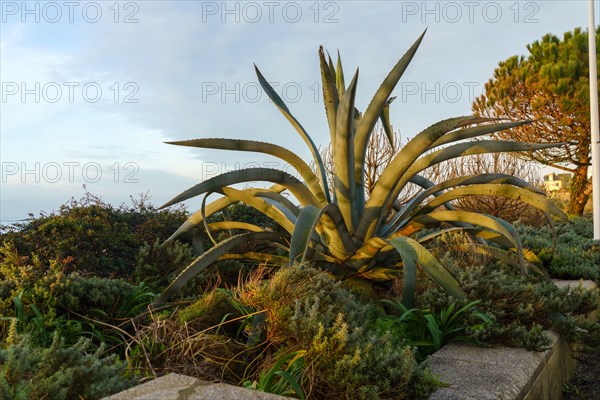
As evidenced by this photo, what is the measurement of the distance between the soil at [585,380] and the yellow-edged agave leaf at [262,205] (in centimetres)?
233

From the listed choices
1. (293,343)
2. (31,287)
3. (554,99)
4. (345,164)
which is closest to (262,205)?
(345,164)

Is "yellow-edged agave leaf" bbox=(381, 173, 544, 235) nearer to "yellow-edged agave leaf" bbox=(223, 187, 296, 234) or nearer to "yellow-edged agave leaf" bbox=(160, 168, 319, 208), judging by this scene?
"yellow-edged agave leaf" bbox=(223, 187, 296, 234)

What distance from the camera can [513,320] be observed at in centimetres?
386

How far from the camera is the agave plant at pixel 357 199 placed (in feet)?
12.7

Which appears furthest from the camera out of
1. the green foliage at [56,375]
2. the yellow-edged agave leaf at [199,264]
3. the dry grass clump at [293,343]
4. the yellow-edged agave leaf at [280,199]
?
the yellow-edged agave leaf at [280,199]

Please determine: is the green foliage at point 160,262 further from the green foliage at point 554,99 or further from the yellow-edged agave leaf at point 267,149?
the green foliage at point 554,99

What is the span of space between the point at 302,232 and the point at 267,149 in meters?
0.94

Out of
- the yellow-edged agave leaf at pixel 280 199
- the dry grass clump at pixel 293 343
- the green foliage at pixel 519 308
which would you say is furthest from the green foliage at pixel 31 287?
the green foliage at pixel 519 308

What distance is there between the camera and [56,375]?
6.74 ft

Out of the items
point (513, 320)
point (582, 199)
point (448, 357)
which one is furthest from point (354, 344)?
point (582, 199)

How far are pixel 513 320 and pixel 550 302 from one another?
40 cm

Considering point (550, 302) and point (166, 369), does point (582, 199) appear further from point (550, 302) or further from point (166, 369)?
point (166, 369)

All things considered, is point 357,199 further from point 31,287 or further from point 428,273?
point 31,287

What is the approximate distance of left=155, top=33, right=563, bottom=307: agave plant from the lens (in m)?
3.88
